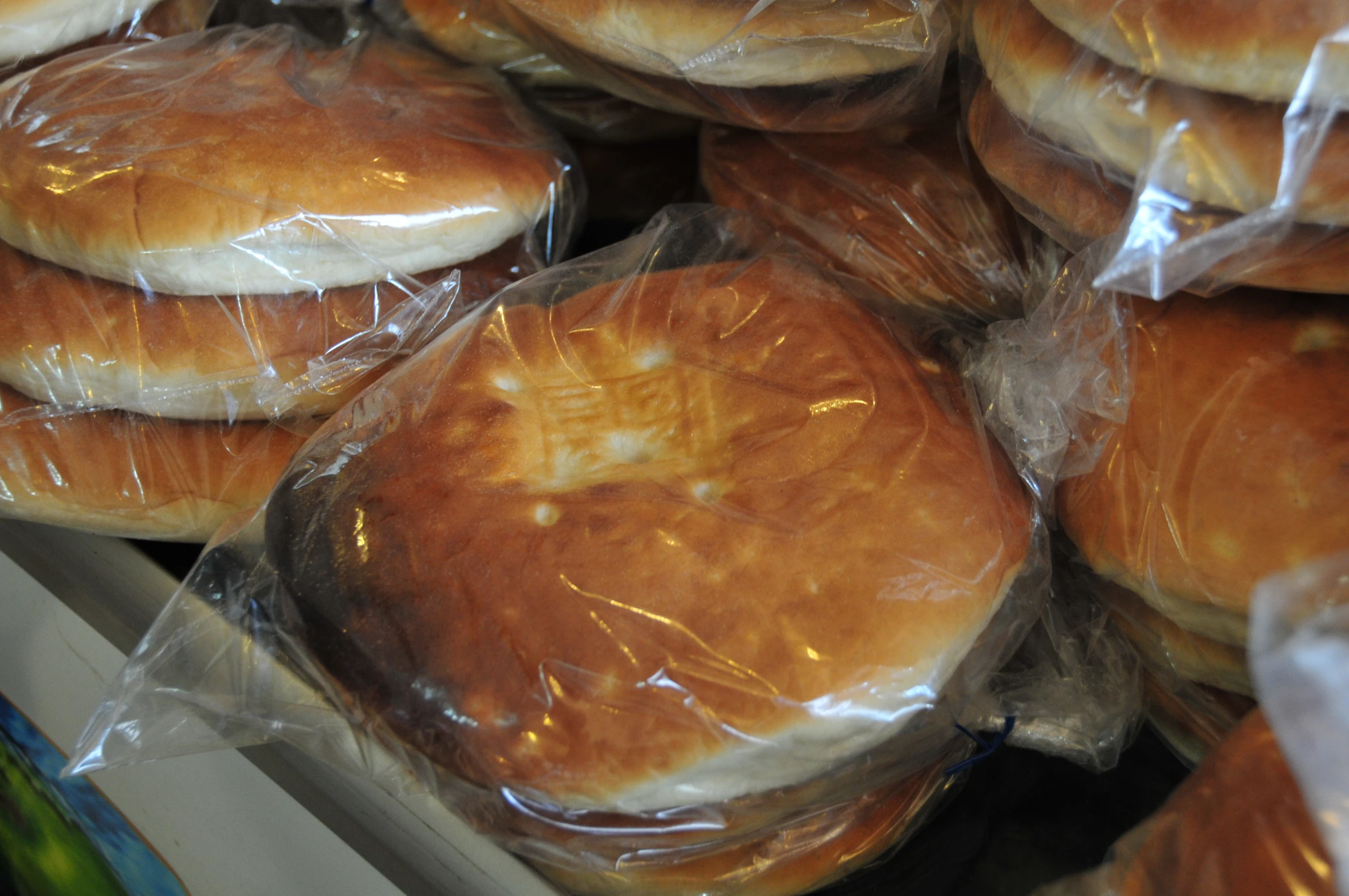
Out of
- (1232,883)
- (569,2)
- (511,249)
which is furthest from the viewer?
(511,249)

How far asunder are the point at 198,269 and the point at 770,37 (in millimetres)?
601

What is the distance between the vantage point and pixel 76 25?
3.75 ft

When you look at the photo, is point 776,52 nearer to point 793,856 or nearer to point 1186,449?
point 1186,449

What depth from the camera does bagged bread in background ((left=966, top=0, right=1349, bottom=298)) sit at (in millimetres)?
624

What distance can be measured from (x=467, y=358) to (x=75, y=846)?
945 millimetres

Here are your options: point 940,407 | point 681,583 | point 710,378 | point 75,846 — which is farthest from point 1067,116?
point 75,846

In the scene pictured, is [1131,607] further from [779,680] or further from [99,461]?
[99,461]

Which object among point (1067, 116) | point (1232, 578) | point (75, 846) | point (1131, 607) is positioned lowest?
point (75, 846)

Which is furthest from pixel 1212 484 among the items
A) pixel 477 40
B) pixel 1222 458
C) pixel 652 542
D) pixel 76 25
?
pixel 76 25

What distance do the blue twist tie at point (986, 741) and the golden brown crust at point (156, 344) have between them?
2.26 ft

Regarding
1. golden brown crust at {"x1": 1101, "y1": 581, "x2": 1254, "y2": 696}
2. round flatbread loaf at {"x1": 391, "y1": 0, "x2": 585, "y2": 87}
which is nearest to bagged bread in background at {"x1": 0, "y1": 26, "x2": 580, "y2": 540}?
round flatbread loaf at {"x1": 391, "y1": 0, "x2": 585, "y2": 87}

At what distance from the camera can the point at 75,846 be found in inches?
49.9

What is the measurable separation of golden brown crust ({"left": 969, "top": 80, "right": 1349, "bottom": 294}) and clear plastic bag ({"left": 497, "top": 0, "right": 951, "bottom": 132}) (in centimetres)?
9

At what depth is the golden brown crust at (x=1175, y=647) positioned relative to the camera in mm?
746
